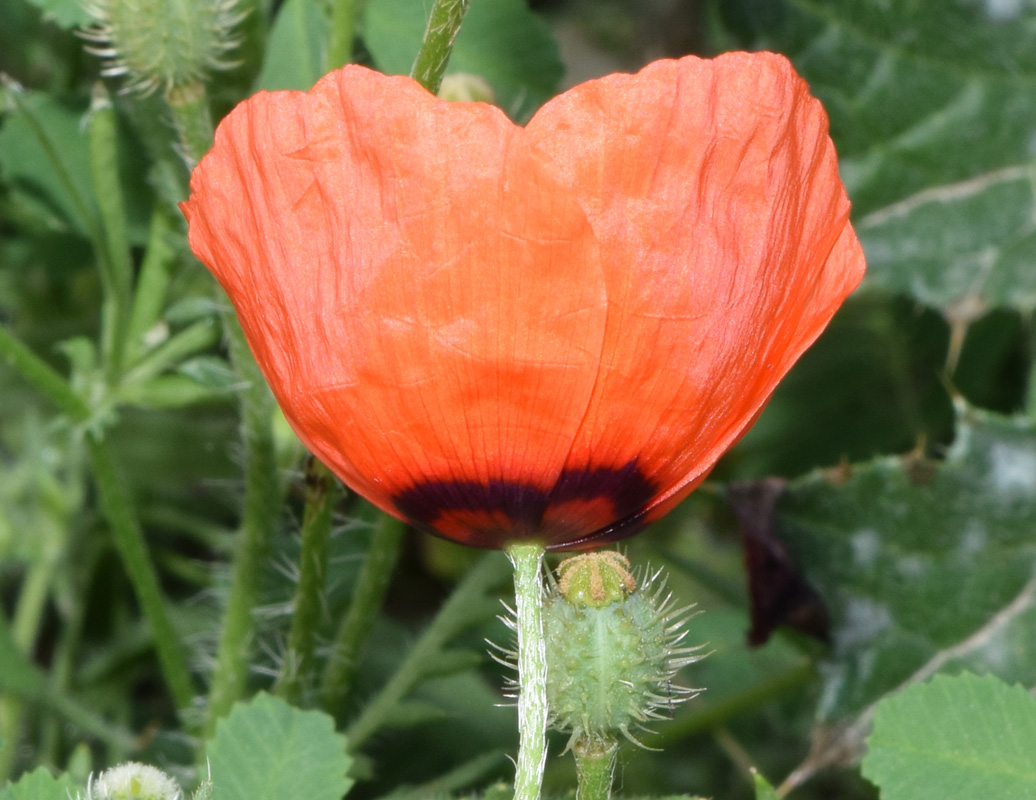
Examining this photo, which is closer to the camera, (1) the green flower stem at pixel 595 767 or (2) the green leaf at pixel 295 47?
(1) the green flower stem at pixel 595 767

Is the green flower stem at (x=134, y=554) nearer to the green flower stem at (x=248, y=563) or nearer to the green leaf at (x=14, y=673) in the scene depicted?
the green flower stem at (x=248, y=563)

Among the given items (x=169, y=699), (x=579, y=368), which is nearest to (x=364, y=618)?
(x=579, y=368)

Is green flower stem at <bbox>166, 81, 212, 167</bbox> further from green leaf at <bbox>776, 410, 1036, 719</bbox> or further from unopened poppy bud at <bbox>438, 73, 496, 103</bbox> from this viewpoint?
green leaf at <bbox>776, 410, 1036, 719</bbox>

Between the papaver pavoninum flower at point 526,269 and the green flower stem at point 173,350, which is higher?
the papaver pavoninum flower at point 526,269

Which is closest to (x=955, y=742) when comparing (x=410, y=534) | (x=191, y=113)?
(x=191, y=113)

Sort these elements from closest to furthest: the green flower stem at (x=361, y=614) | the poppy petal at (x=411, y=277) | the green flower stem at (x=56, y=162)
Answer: the poppy petal at (x=411, y=277), the green flower stem at (x=361, y=614), the green flower stem at (x=56, y=162)

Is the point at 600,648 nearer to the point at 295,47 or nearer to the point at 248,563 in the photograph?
the point at 248,563

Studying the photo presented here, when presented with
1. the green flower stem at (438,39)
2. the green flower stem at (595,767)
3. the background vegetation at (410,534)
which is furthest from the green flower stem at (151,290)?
the green flower stem at (595,767)
